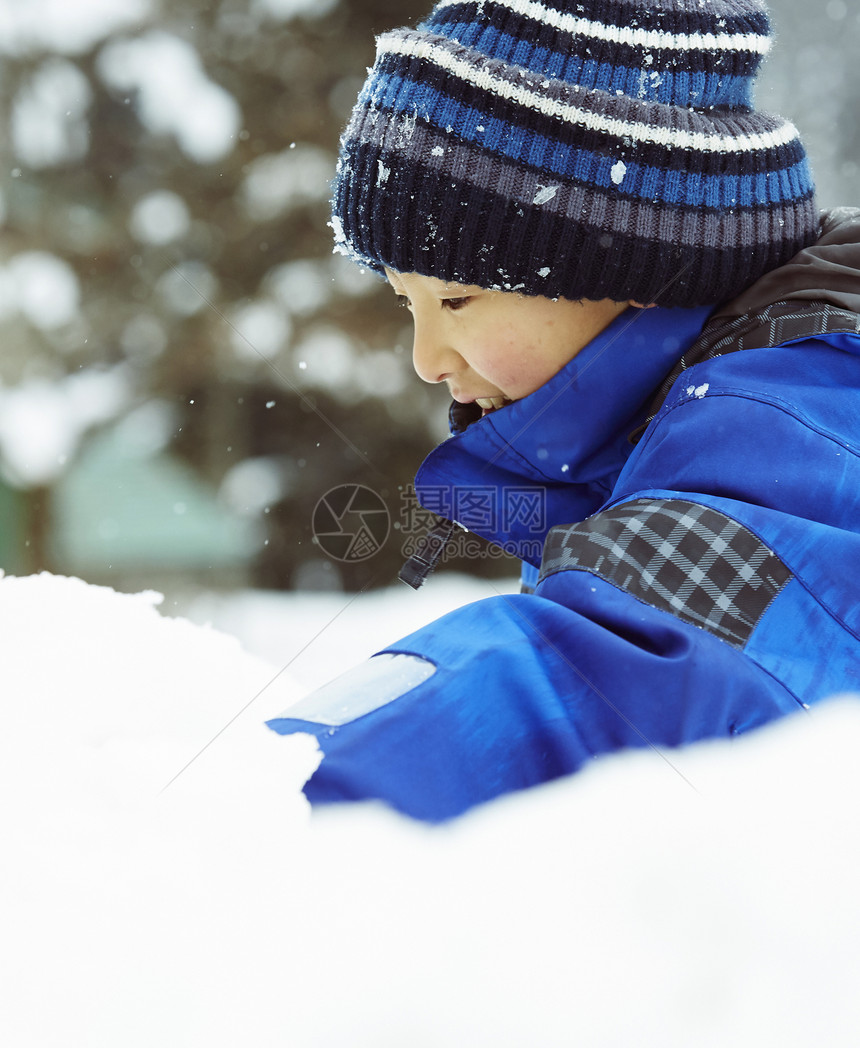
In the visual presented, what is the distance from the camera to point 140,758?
44cm

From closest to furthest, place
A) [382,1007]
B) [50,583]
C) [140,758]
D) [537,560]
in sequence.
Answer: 1. [382,1007]
2. [140,758]
3. [50,583]
4. [537,560]

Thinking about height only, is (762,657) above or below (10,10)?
below

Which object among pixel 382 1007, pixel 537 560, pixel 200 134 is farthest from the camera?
pixel 200 134

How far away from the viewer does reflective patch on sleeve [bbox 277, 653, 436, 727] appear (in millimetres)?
406

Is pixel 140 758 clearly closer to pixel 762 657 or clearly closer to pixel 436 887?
pixel 436 887

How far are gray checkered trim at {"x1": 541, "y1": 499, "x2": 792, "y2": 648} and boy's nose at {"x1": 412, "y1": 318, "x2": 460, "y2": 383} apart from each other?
0.36 meters

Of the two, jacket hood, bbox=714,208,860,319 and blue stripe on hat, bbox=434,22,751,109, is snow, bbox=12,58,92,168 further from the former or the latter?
jacket hood, bbox=714,208,860,319

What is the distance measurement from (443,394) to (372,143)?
1.45m

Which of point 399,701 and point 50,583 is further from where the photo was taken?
point 50,583

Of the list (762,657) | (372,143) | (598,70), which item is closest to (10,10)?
(372,143)

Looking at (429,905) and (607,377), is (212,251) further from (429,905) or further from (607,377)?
(429,905)

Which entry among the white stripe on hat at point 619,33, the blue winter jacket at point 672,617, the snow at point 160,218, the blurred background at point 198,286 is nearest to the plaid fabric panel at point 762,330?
the blue winter jacket at point 672,617

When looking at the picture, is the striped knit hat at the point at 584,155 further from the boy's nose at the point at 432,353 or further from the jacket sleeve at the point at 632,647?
the jacket sleeve at the point at 632,647

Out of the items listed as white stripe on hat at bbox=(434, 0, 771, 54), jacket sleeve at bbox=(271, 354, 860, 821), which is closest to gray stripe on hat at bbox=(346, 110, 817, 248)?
white stripe on hat at bbox=(434, 0, 771, 54)
